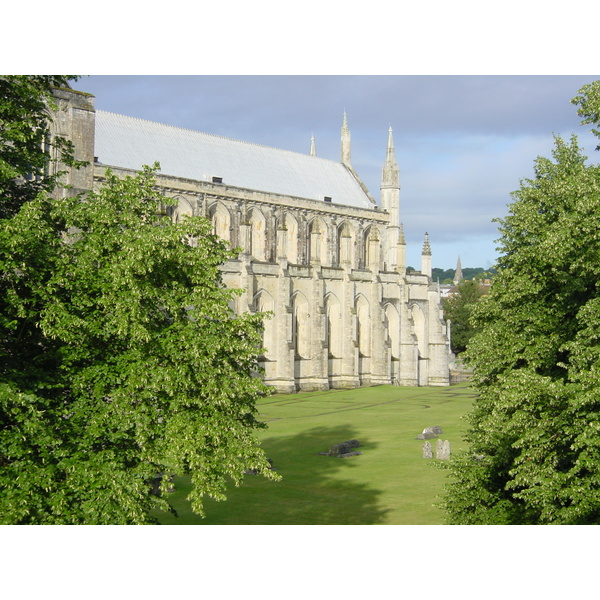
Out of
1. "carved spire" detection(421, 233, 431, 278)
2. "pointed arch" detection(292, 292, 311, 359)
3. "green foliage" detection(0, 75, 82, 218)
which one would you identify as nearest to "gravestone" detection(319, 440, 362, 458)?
"green foliage" detection(0, 75, 82, 218)

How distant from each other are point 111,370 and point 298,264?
47993 mm

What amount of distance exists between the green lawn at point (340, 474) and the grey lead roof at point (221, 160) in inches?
976

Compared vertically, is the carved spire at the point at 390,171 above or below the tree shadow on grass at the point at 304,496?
above

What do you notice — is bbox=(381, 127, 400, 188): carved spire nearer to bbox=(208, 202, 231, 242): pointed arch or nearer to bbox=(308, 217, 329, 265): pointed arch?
bbox=(308, 217, 329, 265): pointed arch

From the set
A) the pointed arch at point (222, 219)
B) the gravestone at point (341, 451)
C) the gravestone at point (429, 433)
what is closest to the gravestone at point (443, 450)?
the gravestone at point (341, 451)

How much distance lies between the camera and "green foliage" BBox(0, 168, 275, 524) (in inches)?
511

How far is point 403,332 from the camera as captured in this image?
65.6 meters

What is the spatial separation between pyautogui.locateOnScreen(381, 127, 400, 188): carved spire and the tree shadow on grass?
163 ft

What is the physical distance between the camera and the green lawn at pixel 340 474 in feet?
74.0

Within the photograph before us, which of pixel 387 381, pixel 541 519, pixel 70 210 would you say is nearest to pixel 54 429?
pixel 70 210

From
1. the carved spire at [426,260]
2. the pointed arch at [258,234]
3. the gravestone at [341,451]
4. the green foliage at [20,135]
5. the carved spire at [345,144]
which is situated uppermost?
the carved spire at [345,144]

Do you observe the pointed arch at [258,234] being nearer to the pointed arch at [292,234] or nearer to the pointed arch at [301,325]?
the pointed arch at [292,234]

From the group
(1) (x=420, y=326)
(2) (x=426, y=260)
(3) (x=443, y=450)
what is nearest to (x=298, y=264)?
(1) (x=420, y=326)

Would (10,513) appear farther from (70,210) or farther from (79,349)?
(70,210)
